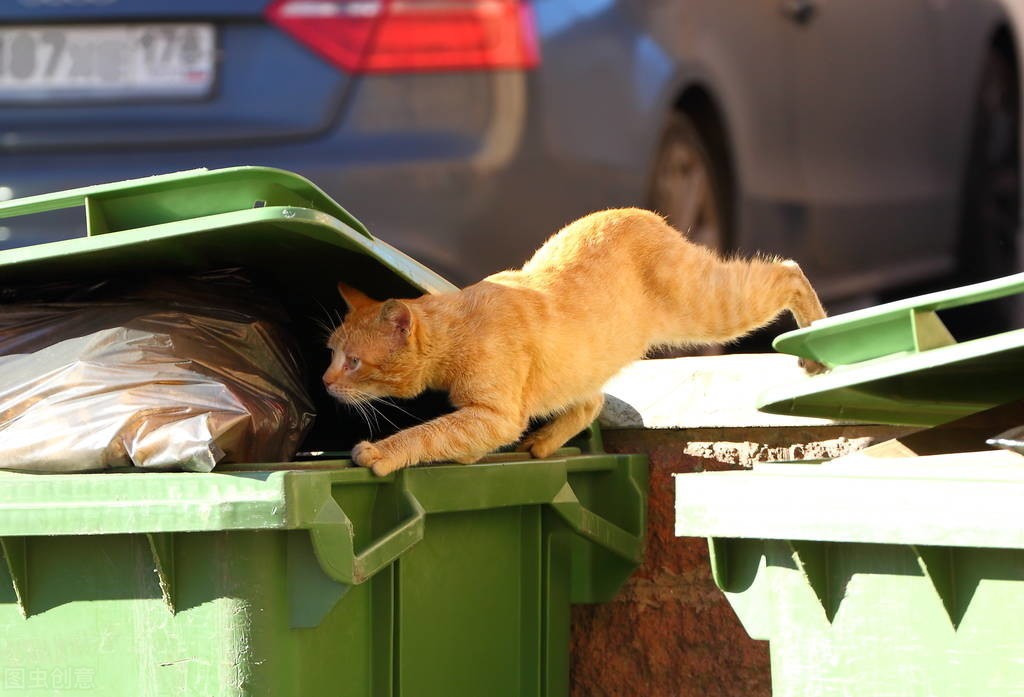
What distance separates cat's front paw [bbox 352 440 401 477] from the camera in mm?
2957

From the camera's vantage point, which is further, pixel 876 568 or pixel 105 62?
pixel 105 62

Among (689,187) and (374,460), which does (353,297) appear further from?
(689,187)

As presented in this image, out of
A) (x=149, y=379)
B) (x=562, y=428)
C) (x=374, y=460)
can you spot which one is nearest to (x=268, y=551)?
(x=374, y=460)

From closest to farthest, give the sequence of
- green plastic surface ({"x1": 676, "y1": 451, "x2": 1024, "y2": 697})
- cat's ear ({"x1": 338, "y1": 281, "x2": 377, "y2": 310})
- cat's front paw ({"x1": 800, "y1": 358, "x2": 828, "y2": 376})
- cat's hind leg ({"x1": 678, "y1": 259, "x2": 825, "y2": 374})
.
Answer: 1. green plastic surface ({"x1": 676, "y1": 451, "x2": 1024, "y2": 697})
2. cat's ear ({"x1": 338, "y1": 281, "x2": 377, "y2": 310})
3. cat's front paw ({"x1": 800, "y1": 358, "x2": 828, "y2": 376})
4. cat's hind leg ({"x1": 678, "y1": 259, "x2": 825, "y2": 374})

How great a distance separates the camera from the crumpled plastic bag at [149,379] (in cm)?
285

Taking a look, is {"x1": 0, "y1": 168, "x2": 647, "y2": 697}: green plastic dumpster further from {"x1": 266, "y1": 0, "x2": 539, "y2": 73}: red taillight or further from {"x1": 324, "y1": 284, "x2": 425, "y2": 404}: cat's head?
{"x1": 266, "y1": 0, "x2": 539, "y2": 73}: red taillight

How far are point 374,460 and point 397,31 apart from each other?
176 cm

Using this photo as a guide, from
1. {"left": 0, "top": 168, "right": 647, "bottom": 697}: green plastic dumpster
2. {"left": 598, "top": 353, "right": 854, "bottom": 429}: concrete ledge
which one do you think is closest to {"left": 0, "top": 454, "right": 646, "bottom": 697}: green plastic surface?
{"left": 0, "top": 168, "right": 647, "bottom": 697}: green plastic dumpster

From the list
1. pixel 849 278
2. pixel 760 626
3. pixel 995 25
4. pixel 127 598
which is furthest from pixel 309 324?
pixel 995 25

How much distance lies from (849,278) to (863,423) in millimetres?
3294

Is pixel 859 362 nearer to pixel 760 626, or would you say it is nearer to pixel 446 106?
pixel 760 626

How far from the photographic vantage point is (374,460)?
298 cm

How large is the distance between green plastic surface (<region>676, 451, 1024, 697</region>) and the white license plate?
2336 mm

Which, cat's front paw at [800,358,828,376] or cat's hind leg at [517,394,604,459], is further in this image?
cat's front paw at [800,358,828,376]
